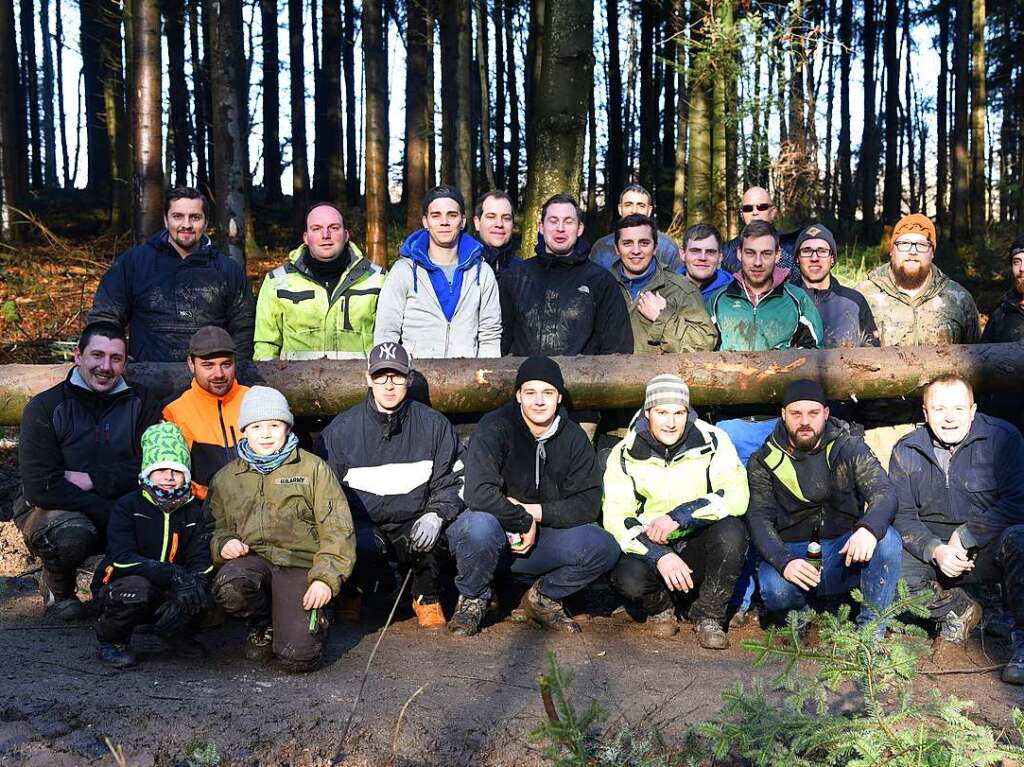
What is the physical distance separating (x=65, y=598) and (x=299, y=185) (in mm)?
18733

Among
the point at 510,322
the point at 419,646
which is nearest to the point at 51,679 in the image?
the point at 419,646

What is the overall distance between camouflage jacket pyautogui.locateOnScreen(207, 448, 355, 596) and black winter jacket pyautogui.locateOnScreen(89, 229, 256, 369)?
1.49 m

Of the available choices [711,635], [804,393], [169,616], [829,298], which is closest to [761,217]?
[829,298]

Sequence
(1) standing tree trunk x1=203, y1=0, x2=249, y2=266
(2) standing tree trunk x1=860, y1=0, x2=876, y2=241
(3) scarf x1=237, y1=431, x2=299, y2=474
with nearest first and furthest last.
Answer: (3) scarf x1=237, y1=431, x2=299, y2=474
(1) standing tree trunk x1=203, y1=0, x2=249, y2=266
(2) standing tree trunk x1=860, y1=0, x2=876, y2=241

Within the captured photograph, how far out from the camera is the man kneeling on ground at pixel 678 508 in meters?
5.58

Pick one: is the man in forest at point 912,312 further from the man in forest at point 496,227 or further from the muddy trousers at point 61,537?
the muddy trousers at point 61,537

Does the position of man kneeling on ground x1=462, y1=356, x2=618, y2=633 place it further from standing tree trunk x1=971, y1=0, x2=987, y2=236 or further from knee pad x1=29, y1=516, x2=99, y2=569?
standing tree trunk x1=971, y1=0, x2=987, y2=236

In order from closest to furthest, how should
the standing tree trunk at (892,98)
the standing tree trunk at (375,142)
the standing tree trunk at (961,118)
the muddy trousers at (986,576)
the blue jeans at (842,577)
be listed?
the muddy trousers at (986,576) → the blue jeans at (842,577) → the standing tree trunk at (375,142) → the standing tree trunk at (961,118) → the standing tree trunk at (892,98)

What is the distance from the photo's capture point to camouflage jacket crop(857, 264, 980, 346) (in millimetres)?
7125

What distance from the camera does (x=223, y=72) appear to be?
1237 cm

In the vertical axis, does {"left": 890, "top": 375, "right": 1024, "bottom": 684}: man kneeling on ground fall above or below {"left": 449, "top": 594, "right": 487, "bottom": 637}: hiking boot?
above

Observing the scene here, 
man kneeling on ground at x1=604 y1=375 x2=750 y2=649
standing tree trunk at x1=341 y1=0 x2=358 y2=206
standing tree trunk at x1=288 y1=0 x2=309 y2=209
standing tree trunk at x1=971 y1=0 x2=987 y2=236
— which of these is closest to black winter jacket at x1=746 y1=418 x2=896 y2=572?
man kneeling on ground at x1=604 y1=375 x2=750 y2=649

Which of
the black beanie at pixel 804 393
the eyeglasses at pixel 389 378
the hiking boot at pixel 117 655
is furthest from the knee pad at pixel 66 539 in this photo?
the black beanie at pixel 804 393

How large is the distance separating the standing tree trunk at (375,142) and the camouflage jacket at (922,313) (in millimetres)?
9510
